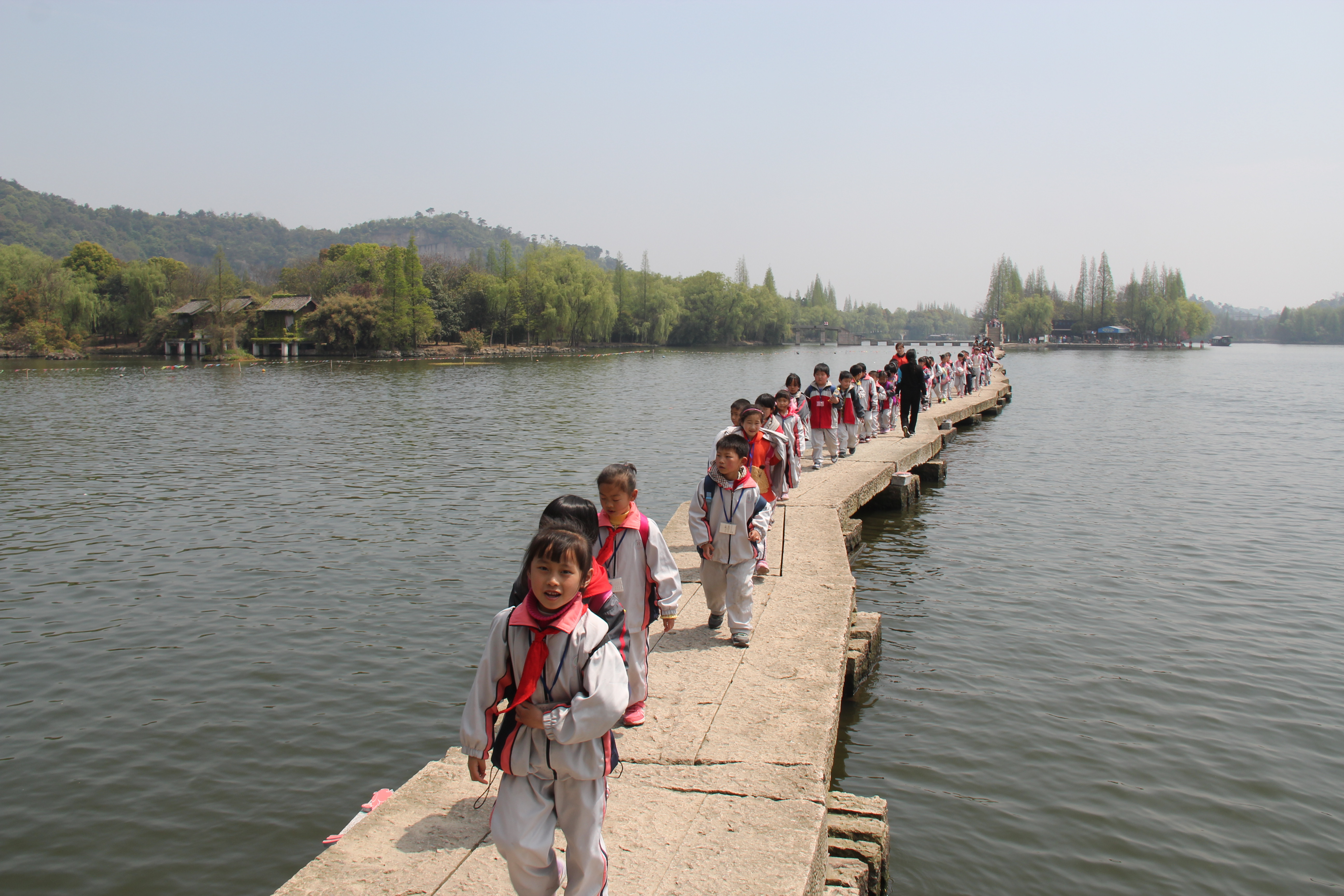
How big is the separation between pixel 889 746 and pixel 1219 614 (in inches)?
242

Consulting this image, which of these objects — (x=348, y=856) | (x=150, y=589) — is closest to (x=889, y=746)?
(x=348, y=856)

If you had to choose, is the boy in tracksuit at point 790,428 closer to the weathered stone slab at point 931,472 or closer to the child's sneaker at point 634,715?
the child's sneaker at point 634,715

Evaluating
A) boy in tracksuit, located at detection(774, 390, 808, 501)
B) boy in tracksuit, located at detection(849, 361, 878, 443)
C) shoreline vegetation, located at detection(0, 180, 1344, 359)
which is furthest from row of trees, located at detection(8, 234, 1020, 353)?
boy in tracksuit, located at detection(774, 390, 808, 501)

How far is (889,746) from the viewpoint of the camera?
24.7ft

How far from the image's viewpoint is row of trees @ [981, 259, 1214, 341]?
162250mm

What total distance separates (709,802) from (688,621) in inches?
128

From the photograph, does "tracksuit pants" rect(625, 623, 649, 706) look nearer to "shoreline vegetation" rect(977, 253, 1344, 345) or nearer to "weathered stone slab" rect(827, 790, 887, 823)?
"weathered stone slab" rect(827, 790, 887, 823)

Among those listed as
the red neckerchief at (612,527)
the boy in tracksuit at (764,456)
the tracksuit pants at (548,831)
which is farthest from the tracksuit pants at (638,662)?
the boy in tracksuit at (764,456)

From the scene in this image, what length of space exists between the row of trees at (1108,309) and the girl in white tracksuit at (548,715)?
587ft

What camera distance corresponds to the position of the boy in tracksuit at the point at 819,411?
650 inches

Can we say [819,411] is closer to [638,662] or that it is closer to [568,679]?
[638,662]

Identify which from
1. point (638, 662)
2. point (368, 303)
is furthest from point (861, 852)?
point (368, 303)

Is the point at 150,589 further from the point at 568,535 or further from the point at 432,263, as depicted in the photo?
the point at 432,263

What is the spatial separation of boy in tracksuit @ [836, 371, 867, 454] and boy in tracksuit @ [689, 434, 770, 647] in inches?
430
